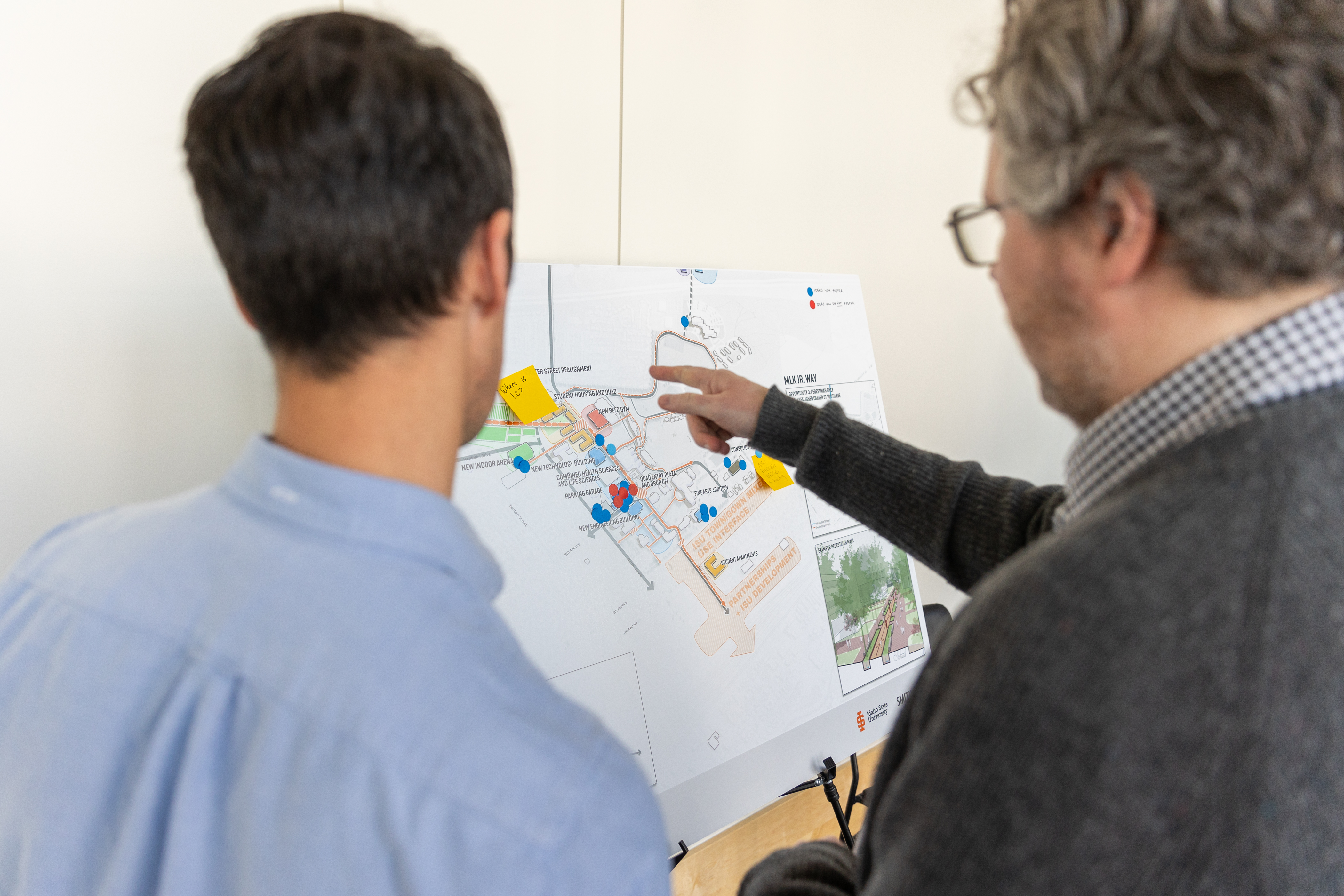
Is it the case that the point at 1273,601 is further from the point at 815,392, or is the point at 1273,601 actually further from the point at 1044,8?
the point at 815,392

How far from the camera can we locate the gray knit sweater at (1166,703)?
46 cm

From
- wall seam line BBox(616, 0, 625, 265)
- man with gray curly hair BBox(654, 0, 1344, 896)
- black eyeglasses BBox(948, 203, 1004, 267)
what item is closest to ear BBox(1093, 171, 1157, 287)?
man with gray curly hair BBox(654, 0, 1344, 896)

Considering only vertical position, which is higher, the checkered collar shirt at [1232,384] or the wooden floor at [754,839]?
the checkered collar shirt at [1232,384]

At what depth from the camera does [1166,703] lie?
0.46 metres

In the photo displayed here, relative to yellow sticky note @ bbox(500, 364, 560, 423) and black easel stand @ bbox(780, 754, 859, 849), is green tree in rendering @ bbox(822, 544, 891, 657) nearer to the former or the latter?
black easel stand @ bbox(780, 754, 859, 849)

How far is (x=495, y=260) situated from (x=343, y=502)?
236mm

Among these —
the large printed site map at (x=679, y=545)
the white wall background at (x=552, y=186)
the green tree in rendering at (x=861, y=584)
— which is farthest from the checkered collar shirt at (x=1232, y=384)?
the green tree in rendering at (x=861, y=584)

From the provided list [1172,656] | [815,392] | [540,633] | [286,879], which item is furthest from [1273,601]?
[815,392]

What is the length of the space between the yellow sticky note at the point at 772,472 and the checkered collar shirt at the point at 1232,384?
84 cm

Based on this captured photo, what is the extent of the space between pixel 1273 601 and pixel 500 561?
2.96 feet

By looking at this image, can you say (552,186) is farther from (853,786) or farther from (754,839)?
(754,839)

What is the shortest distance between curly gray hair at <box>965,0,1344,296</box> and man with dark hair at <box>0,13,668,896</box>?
0.48 meters

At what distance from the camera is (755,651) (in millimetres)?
1354

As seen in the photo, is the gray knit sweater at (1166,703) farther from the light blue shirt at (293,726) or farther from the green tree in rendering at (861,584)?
the green tree in rendering at (861,584)
